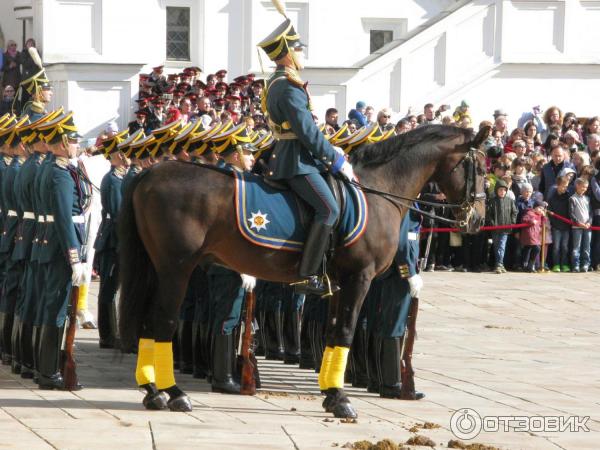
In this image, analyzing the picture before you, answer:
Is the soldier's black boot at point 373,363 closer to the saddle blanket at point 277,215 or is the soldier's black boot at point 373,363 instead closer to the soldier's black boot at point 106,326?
the saddle blanket at point 277,215

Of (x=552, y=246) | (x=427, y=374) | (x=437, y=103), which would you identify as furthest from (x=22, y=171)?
(x=437, y=103)

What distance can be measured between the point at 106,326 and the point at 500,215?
28.9 feet

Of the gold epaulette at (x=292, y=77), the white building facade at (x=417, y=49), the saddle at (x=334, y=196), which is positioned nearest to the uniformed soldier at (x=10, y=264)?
the saddle at (x=334, y=196)

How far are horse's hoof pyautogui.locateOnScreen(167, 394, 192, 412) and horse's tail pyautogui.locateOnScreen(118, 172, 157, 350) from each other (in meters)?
0.51

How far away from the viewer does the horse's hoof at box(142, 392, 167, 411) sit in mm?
11008

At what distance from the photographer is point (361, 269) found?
1131 centimetres

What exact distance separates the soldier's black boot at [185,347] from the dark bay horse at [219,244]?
6.19 ft

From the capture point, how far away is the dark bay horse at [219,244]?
35.7 feet

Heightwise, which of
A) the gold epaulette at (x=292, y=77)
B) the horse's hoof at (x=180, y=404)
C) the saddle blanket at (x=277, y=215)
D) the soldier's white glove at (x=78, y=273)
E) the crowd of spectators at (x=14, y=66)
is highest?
the crowd of spectators at (x=14, y=66)

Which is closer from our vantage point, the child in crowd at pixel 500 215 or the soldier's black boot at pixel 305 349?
the soldier's black boot at pixel 305 349

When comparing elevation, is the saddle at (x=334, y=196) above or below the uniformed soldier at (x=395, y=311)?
above

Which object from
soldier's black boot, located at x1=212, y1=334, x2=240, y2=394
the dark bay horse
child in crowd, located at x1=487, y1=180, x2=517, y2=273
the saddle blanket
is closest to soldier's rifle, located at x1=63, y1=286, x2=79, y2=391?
the dark bay horse

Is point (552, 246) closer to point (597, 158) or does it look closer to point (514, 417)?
point (597, 158)

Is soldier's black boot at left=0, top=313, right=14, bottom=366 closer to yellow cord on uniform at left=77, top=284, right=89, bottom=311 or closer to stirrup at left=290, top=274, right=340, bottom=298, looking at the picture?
yellow cord on uniform at left=77, top=284, right=89, bottom=311
